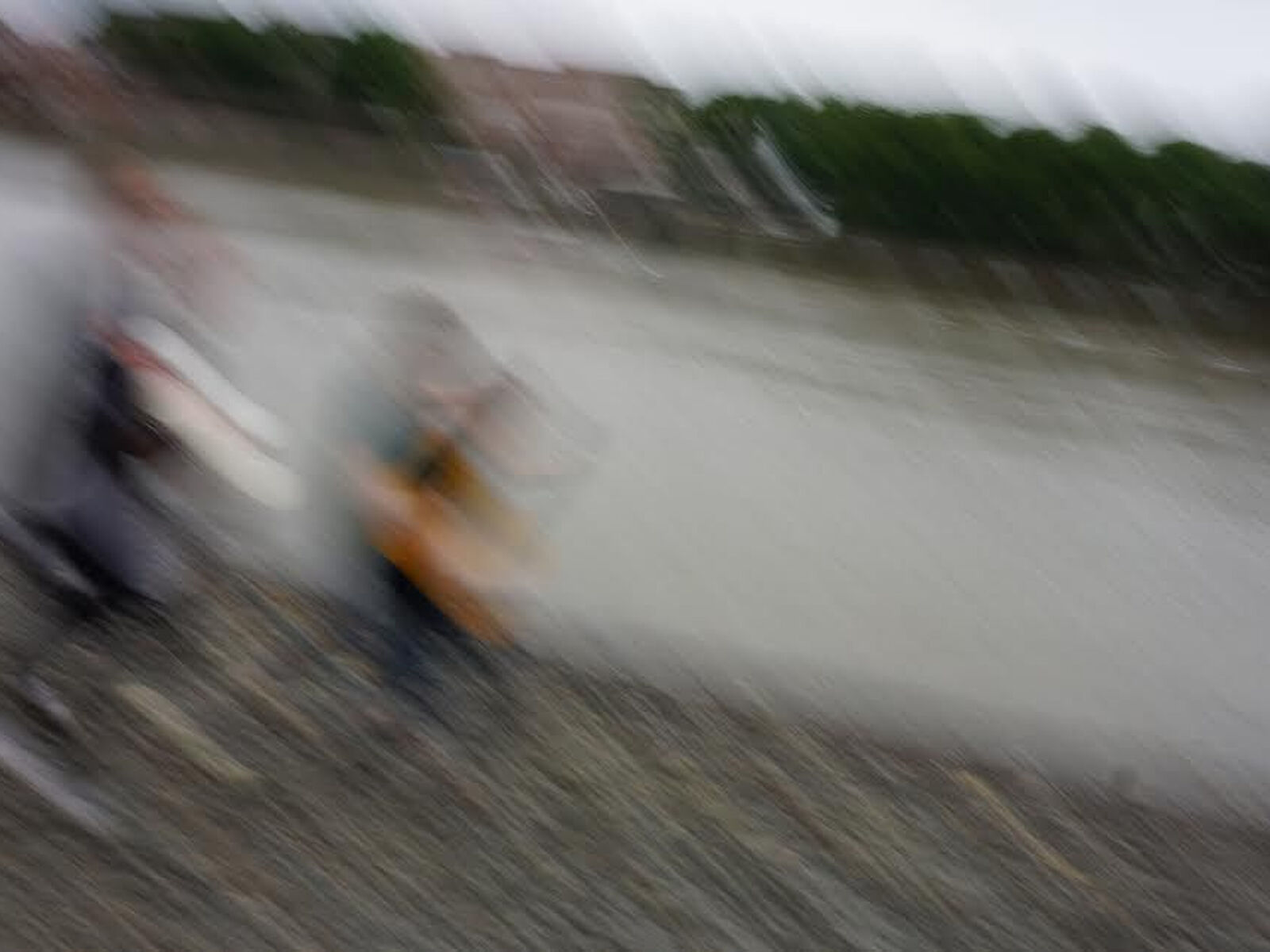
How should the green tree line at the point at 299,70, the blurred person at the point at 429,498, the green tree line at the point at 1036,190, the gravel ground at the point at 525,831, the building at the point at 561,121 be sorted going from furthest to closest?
1. the green tree line at the point at 299,70
2. the building at the point at 561,121
3. the green tree line at the point at 1036,190
4. the blurred person at the point at 429,498
5. the gravel ground at the point at 525,831

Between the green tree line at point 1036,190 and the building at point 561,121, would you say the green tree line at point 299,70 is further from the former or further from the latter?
the green tree line at point 1036,190

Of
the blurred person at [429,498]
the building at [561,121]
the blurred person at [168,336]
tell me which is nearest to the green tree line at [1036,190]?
the building at [561,121]

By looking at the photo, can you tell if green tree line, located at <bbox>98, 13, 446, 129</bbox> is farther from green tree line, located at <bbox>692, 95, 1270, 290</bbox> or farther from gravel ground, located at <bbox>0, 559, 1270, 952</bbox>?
gravel ground, located at <bbox>0, 559, 1270, 952</bbox>

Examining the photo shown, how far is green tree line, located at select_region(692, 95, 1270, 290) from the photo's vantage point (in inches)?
485

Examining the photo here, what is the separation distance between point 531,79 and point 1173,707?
33.9 feet

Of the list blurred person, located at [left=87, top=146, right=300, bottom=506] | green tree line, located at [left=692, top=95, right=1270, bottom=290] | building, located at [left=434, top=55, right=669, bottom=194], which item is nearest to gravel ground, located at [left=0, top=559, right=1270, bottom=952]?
blurred person, located at [left=87, top=146, right=300, bottom=506]

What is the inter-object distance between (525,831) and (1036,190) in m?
9.46

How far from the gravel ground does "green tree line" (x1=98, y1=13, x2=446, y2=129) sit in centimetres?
976

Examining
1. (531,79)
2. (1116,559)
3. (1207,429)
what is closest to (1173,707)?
(1116,559)

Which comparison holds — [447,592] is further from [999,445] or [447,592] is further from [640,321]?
[640,321]

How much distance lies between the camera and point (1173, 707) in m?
6.35

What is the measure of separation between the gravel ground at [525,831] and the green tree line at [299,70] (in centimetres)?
976

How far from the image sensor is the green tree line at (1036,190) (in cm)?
1231

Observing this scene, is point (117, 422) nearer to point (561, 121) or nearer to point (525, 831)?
point (525, 831)
